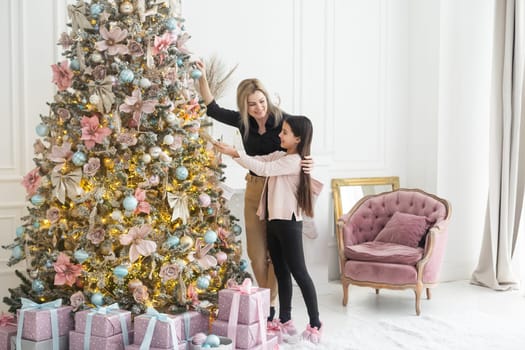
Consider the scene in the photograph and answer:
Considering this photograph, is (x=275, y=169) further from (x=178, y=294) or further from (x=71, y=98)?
(x=71, y=98)

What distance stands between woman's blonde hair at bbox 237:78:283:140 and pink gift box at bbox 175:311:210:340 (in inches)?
52.3

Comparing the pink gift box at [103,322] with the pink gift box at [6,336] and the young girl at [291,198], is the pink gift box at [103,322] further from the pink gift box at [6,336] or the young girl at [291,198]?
the young girl at [291,198]

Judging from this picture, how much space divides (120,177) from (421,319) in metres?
2.62

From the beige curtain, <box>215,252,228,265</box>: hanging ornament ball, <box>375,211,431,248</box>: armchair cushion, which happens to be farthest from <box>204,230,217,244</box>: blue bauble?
the beige curtain

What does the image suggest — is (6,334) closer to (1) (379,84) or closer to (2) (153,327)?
(2) (153,327)

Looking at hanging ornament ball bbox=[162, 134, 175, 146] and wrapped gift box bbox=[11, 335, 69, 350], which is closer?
wrapped gift box bbox=[11, 335, 69, 350]

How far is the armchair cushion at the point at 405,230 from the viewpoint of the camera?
528cm

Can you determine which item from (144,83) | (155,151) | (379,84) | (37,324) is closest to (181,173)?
(155,151)

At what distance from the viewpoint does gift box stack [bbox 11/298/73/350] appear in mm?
3256

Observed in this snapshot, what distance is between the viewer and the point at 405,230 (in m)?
5.33

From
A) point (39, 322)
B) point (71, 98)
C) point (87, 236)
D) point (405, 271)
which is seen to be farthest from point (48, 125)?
point (405, 271)

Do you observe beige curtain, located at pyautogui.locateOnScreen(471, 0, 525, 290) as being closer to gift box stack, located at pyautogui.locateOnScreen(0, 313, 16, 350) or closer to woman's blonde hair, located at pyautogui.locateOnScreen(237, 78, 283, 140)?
woman's blonde hair, located at pyautogui.locateOnScreen(237, 78, 283, 140)

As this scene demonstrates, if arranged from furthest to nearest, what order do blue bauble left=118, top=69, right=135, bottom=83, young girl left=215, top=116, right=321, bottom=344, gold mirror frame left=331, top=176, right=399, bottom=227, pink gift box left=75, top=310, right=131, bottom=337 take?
gold mirror frame left=331, top=176, right=399, bottom=227, young girl left=215, top=116, right=321, bottom=344, blue bauble left=118, top=69, right=135, bottom=83, pink gift box left=75, top=310, right=131, bottom=337

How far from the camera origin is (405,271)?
4.90 m
